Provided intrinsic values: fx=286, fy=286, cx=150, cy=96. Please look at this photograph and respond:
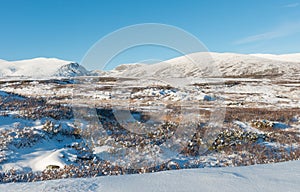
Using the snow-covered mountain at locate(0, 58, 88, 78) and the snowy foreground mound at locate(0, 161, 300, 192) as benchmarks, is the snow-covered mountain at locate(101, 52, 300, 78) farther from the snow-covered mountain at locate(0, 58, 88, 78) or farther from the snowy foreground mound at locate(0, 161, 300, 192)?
the snowy foreground mound at locate(0, 161, 300, 192)

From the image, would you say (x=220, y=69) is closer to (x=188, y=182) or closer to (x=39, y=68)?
(x=39, y=68)

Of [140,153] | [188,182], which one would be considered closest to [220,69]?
[140,153]

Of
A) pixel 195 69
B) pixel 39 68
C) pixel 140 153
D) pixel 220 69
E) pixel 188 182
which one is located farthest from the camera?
pixel 39 68

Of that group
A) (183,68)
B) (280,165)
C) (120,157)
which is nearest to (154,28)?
(120,157)

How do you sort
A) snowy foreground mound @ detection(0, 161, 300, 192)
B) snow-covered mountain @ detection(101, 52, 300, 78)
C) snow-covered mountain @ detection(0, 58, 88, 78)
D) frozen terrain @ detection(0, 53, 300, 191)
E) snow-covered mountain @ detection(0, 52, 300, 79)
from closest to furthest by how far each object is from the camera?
snowy foreground mound @ detection(0, 161, 300, 192) → frozen terrain @ detection(0, 53, 300, 191) → snow-covered mountain @ detection(101, 52, 300, 78) → snow-covered mountain @ detection(0, 52, 300, 79) → snow-covered mountain @ detection(0, 58, 88, 78)

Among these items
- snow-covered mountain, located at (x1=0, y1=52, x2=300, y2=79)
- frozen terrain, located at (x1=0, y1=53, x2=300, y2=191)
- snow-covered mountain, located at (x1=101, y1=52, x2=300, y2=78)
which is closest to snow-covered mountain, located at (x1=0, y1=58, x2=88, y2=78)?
snow-covered mountain, located at (x1=0, y1=52, x2=300, y2=79)

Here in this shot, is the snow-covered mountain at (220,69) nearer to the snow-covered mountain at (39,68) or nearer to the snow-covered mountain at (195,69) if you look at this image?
the snow-covered mountain at (195,69)

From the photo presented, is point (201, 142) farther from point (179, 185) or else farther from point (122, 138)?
point (179, 185)

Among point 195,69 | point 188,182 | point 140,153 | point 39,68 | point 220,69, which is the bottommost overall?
point 140,153

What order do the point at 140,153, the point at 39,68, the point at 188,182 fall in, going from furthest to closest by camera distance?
the point at 39,68 → the point at 140,153 → the point at 188,182
